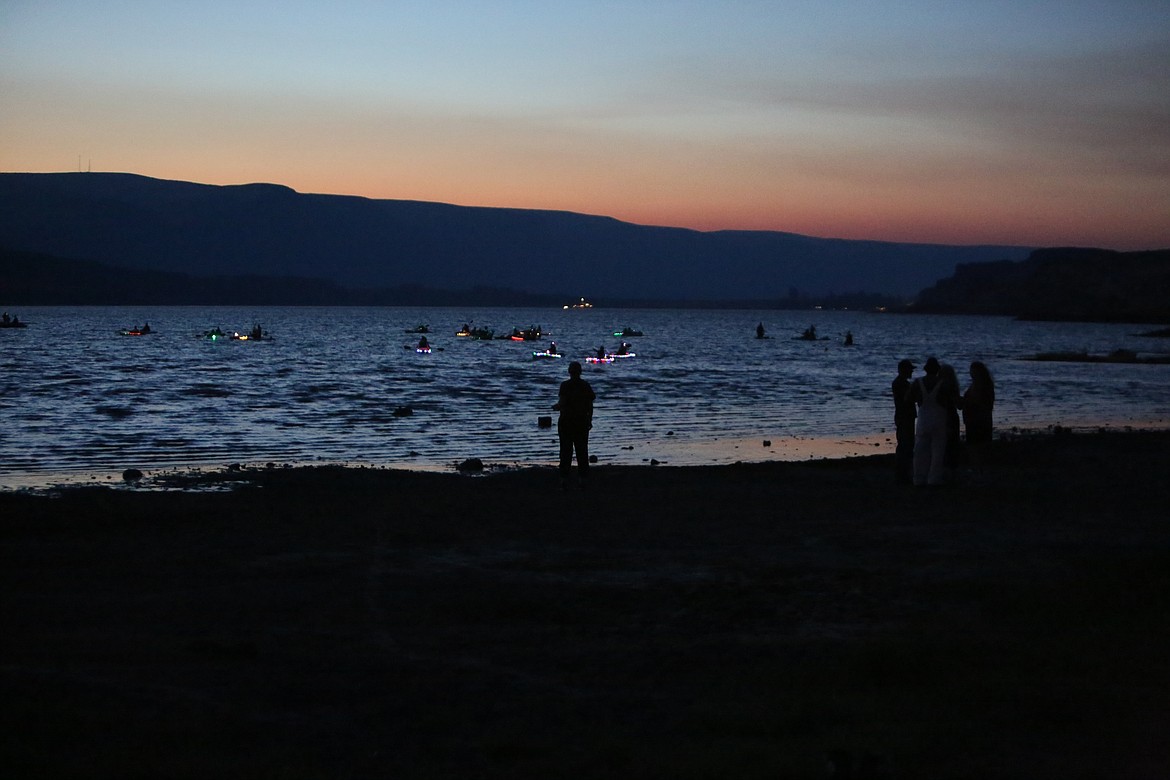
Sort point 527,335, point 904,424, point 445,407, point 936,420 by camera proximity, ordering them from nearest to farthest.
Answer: point 936,420 → point 904,424 → point 445,407 → point 527,335

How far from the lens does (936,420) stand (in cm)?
1634

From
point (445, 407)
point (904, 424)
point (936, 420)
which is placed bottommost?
point (445, 407)

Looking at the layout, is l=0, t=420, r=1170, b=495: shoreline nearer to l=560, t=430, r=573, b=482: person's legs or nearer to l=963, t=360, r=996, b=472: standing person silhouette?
l=560, t=430, r=573, b=482: person's legs

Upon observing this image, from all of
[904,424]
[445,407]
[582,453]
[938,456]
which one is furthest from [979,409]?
[445,407]

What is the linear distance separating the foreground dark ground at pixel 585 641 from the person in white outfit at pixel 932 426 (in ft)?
4.96

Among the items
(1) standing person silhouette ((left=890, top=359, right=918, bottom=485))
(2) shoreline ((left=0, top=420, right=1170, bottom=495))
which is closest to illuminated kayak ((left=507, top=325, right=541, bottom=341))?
(2) shoreline ((left=0, top=420, right=1170, bottom=495))

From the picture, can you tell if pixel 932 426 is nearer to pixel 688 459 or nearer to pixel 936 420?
pixel 936 420

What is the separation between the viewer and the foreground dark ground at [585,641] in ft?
19.5

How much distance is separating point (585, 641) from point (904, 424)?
9.89 metres

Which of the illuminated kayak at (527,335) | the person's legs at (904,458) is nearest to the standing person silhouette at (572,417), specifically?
the person's legs at (904,458)

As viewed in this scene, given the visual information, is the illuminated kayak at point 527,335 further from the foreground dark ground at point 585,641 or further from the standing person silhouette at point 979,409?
the foreground dark ground at point 585,641

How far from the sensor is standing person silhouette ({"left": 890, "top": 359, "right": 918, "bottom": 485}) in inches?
660

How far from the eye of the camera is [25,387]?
144 ft

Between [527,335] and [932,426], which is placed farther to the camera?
[527,335]
